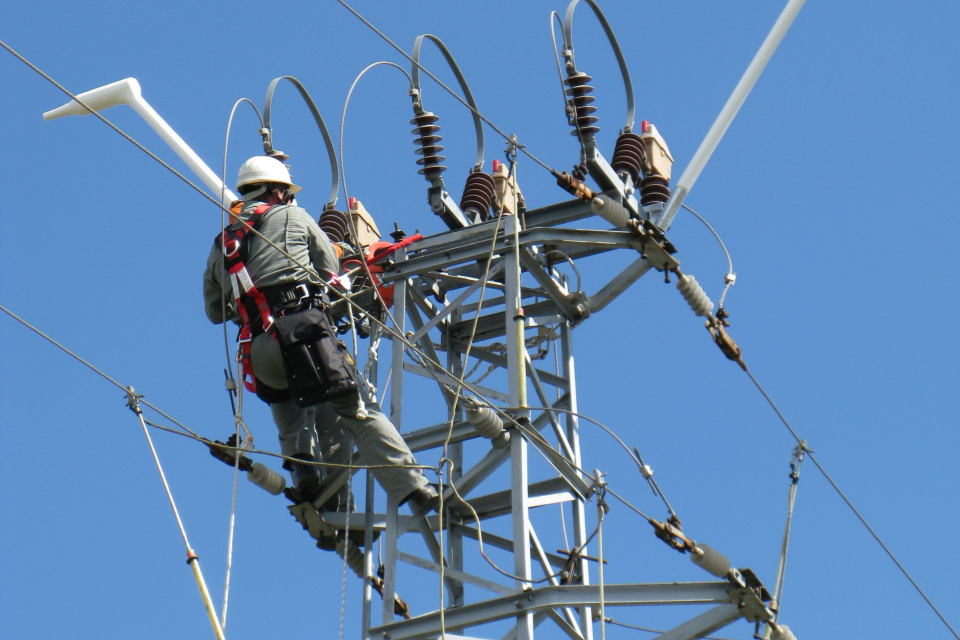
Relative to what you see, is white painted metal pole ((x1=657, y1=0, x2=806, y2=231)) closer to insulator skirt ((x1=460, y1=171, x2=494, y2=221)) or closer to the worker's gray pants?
insulator skirt ((x1=460, y1=171, x2=494, y2=221))

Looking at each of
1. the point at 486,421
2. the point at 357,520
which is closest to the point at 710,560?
the point at 486,421

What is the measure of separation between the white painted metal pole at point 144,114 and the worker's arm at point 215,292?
3.64 ft

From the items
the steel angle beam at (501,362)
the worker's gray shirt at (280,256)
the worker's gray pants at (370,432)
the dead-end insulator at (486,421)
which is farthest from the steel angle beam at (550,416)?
the worker's gray shirt at (280,256)

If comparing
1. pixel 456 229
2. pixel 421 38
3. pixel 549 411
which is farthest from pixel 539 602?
pixel 421 38

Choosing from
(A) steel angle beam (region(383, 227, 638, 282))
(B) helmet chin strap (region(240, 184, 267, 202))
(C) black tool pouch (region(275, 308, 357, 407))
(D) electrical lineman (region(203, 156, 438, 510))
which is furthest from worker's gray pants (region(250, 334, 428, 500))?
(B) helmet chin strap (region(240, 184, 267, 202))

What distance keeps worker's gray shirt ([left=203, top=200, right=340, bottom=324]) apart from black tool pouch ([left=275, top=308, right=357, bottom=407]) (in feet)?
0.96

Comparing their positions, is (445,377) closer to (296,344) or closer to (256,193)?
(296,344)

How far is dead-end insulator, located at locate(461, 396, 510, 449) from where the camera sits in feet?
27.9

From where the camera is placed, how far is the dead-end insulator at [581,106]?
9516 millimetres

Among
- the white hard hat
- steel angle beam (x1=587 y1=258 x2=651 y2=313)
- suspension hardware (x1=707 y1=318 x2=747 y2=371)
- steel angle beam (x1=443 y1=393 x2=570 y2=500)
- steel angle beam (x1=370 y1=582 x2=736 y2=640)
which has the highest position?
the white hard hat

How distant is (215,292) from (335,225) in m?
1.52

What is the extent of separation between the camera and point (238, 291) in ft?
29.6

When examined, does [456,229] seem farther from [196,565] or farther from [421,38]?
[196,565]

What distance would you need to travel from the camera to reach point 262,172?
9.71 m
